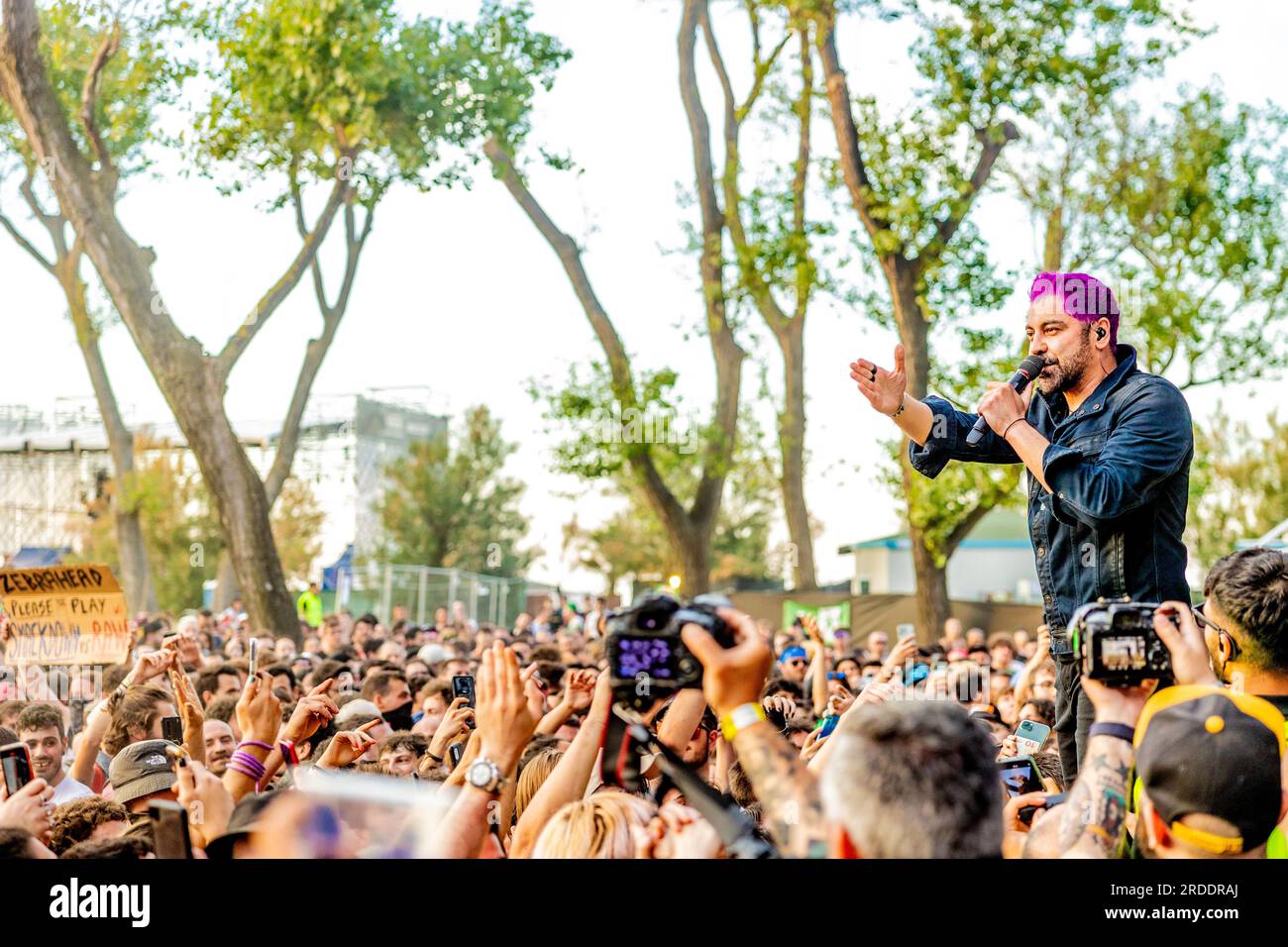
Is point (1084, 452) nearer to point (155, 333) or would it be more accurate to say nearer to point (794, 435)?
point (155, 333)

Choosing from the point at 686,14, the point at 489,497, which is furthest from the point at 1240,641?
the point at 489,497

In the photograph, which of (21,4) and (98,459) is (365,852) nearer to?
(21,4)

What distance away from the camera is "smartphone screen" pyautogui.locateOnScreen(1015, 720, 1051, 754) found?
4223mm

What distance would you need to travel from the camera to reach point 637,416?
17.0m

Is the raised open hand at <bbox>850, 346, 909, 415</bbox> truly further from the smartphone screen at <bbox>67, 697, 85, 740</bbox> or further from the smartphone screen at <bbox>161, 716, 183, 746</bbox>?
the smartphone screen at <bbox>67, 697, 85, 740</bbox>

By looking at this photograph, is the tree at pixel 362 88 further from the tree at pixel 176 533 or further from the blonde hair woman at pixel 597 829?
the tree at pixel 176 533

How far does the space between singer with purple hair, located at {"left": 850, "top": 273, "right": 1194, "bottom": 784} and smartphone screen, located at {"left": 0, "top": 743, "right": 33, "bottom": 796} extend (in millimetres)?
2448

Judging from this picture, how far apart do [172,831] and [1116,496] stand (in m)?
2.29

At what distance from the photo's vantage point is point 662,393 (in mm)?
17047

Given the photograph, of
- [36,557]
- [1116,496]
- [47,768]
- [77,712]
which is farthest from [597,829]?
[36,557]

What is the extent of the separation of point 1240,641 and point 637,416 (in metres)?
14.0

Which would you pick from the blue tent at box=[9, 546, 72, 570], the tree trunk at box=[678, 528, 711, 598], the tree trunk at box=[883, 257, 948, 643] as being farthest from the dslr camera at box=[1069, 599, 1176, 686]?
the blue tent at box=[9, 546, 72, 570]

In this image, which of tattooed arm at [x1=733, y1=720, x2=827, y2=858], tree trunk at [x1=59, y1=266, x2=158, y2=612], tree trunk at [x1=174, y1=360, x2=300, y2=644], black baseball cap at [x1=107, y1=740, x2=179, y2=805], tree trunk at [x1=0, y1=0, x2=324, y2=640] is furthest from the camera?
tree trunk at [x1=59, y1=266, x2=158, y2=612]

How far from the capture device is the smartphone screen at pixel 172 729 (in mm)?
4531
